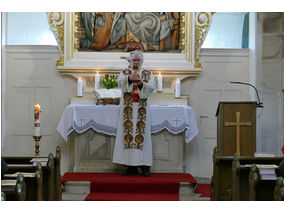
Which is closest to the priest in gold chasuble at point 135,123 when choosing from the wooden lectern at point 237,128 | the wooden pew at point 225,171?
the wooden lectern at point 237,128

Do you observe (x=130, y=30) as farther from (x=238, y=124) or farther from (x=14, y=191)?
(x=14, y=191)

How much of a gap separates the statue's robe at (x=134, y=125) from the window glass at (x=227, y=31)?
2.82m

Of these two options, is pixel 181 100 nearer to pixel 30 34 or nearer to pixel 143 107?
pixel 143 107

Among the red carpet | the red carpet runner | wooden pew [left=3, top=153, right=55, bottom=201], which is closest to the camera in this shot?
wooden pew [left=3, top=153, right=55, bottom=201]

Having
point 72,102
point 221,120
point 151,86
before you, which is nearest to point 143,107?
point 151,86

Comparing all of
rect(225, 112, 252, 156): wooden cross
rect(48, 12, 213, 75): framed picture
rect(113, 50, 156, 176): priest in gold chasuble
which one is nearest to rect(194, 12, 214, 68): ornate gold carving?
rect(48, 12, 213, 75): framed picture

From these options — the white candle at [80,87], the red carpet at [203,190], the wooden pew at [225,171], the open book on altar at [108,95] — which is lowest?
the red carpet at [203,190]

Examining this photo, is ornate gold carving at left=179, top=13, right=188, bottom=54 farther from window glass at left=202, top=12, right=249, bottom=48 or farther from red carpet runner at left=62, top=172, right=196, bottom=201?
red carpet runner at left=62, top=172, right=196, bottom=201

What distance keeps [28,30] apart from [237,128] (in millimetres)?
4821

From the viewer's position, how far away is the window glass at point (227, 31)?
10.4 meters

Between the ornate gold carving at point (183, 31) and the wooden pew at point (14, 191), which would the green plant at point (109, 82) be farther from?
the wooden pew at point (14, 191)

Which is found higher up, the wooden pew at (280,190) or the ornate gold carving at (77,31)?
the ornate gold carving at (77,31)

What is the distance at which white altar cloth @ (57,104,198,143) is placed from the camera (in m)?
8.59

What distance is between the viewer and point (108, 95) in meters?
9.15
